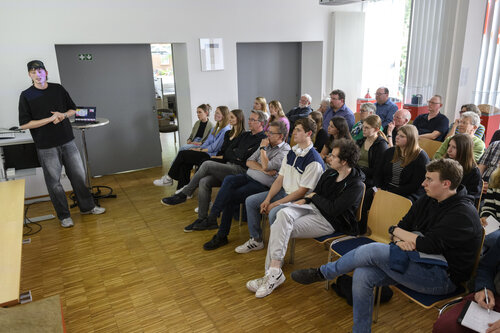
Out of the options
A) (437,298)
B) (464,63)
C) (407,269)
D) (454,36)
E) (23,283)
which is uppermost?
(454,36)

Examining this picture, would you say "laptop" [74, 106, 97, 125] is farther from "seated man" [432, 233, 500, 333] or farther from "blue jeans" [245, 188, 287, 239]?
"seated man" [432, 233, 500, 333]

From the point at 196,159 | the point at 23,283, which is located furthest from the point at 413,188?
the point at 23,283

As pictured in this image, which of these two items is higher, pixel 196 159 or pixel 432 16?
pixel 432 16

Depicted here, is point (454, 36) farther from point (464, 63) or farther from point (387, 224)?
point (387, 224)

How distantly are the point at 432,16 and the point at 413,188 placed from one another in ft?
15.2

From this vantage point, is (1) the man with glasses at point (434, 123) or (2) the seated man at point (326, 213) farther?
(1) the man with glasses at point (434, 123)

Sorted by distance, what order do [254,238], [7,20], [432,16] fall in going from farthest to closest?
[432,16], [7,20], [254,238]

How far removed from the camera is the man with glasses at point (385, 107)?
6121 mm

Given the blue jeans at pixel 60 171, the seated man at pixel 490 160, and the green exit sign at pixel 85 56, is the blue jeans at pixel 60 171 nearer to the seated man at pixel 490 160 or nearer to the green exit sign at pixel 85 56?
the green exit sign at pixel 85 56

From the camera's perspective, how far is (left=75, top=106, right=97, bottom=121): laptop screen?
4.79 m

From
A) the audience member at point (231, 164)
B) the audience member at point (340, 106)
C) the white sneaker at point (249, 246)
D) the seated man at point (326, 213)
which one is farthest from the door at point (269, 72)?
the seated man at point (326, 213)

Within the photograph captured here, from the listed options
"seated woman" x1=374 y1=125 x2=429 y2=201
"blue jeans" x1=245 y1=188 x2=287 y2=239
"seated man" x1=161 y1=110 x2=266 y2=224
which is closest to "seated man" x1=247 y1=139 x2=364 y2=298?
"blue jeans" x1=245 y1=188 x2=287 y2=239

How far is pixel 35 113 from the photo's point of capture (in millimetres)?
4234

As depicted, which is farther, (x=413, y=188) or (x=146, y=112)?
(x=146, y=112)
